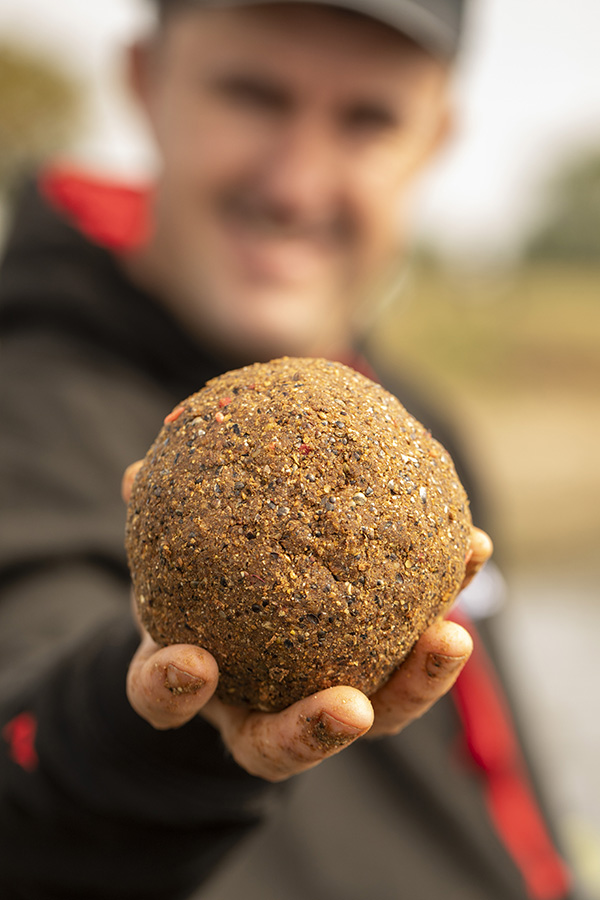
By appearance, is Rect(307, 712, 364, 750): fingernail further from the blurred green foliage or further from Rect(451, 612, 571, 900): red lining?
the blurred green foliage

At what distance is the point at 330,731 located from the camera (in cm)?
102

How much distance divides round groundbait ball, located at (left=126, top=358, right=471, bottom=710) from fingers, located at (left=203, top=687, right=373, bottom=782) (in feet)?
0.24

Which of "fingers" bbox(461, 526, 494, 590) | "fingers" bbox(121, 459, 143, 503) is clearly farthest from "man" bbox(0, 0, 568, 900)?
"fingers" bbox(461, 526, 494, 590)

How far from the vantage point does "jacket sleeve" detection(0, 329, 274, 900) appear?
1.29 metres

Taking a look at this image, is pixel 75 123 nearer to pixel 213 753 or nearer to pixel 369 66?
pixel 369 66

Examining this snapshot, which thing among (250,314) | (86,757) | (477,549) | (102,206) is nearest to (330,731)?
(477,549)

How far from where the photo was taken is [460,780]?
2.66m

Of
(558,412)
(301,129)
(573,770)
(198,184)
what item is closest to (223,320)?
(198,184)

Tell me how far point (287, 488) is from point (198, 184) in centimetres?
188

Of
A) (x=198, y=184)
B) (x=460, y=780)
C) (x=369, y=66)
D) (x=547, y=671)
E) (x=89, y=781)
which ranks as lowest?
(x=547, y=671)

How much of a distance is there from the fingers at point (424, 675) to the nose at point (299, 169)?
6.18 ft

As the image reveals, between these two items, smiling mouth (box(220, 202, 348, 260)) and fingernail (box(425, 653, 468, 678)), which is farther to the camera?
smiling mouth (box(220, 202, 348, 260))

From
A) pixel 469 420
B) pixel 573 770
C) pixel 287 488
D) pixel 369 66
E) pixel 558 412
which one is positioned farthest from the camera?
pixel 558 412

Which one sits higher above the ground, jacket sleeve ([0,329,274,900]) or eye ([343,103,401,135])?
eye ([343,103,401,135])
